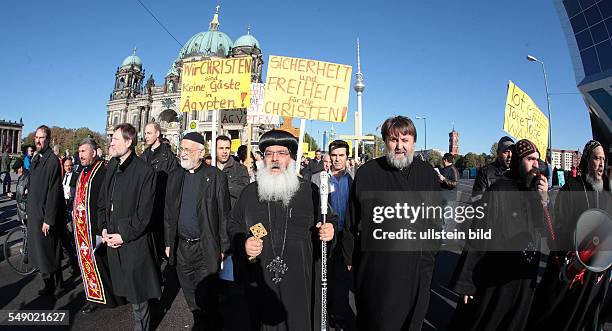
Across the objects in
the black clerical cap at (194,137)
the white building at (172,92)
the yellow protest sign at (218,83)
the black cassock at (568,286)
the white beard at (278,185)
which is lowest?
the black cassock at (568,286)

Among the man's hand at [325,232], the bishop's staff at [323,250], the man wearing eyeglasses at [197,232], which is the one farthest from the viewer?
the man wearing eyeglasses at [197,232]

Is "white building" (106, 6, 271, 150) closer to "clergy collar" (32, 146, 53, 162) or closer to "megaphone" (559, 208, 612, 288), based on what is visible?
"clergy collar" (32, 146, 53, 162)

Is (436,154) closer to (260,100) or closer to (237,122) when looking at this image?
(237,122)

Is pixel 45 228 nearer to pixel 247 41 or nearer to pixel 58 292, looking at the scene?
pixel 58 292

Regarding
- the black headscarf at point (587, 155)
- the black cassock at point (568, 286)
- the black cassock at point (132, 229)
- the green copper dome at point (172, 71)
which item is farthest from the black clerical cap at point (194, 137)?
the green copper dome at point (172, 71)

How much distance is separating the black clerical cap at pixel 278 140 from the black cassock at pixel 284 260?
35 centimetres

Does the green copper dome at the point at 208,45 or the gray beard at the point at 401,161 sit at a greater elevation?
the green copper dome at the point at 208,45

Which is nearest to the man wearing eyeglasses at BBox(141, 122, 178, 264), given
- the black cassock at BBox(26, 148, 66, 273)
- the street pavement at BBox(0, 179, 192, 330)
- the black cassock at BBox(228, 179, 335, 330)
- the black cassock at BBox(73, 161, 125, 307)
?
the black cassock at BBox(73, 161, 125, 307)

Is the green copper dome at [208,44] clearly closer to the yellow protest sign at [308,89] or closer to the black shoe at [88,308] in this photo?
the yellow protest sign at [308,89]

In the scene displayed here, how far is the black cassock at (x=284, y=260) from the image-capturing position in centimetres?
289

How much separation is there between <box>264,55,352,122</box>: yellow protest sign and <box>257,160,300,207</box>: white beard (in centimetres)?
282

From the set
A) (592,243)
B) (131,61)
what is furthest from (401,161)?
(131,61)

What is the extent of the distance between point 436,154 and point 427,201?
114303 mm

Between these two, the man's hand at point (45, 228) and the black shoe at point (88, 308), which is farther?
the man's hand at point (45, 228)
